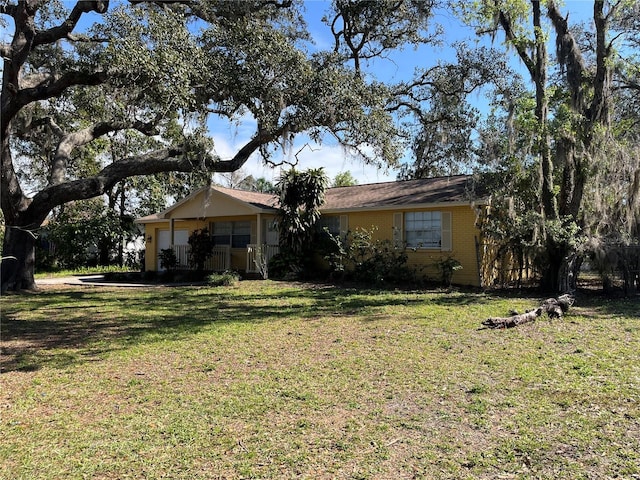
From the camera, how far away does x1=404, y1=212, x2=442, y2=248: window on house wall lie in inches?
619

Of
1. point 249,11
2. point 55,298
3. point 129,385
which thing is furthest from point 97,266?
point 129,385

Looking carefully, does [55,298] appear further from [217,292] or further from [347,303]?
[347,303]

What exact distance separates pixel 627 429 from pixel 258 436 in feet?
9.95

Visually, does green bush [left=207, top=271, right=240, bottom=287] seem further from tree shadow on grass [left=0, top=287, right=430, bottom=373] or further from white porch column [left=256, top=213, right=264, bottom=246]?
white porch column [left=256, top=213, right=264, bottom=246]

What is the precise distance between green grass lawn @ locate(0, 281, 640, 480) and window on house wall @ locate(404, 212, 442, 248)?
672cm

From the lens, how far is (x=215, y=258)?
2023 cm

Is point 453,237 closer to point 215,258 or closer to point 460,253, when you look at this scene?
point 460,253

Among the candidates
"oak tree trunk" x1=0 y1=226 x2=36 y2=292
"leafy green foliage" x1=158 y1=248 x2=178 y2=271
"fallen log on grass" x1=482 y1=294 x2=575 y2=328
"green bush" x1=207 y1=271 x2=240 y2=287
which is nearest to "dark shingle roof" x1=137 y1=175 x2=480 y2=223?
"leafy green foliage" x1=158 y1=248 x2=178 y2=271

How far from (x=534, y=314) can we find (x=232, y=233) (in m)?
14.1

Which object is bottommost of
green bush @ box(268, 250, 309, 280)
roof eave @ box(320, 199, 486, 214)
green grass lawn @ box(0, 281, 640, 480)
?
green grass lawn @ box(0, 281, 640, 480)

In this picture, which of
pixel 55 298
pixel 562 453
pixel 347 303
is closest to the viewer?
pixel 562 453

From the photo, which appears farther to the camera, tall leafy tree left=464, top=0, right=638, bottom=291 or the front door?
the front door

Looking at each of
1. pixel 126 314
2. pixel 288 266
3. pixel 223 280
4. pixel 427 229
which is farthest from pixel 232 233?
pixel 126 314

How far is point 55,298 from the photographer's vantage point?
1321 cm
